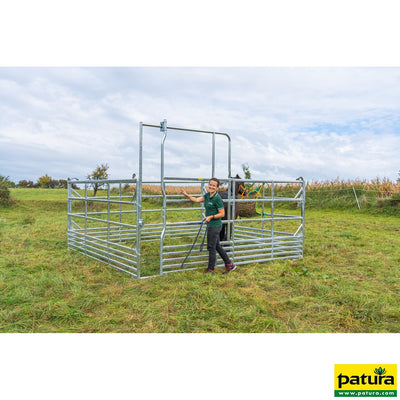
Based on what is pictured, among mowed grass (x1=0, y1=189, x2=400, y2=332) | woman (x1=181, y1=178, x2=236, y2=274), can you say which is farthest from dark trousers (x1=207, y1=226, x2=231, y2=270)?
mowed grass (x1=0, y1=189, x2=400, y2=332)

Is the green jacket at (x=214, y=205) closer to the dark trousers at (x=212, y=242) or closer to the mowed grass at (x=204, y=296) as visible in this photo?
the dark trousers at (x=212, y=242)

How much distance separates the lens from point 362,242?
26.7ft

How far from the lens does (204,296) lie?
4270 millimetres

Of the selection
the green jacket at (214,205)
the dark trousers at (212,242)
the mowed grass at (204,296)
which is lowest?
the mowed grass at (204,296)

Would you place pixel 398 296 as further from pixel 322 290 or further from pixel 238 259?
pixel 238 259

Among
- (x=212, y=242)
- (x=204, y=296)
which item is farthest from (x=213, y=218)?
(x=204, y=296)

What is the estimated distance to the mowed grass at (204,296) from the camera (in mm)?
3637

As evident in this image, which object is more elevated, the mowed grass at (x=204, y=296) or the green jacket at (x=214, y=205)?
the green jacket at (x=214, y=205)

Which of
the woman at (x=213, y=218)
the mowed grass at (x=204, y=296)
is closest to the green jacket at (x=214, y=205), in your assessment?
the woman at (x=213, y=218)

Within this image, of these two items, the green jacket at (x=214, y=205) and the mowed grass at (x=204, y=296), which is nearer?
the mowed grass at (x=204, y=296)

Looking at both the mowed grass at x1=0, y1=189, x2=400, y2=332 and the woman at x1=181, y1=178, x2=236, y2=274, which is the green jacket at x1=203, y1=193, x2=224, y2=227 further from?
the mowed grass at x1=0, y1=189, x2=400, y2=332

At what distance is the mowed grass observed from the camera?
364cm

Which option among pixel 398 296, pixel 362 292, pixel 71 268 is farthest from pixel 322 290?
pixel 71 268

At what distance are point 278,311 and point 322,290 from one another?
3.43 feet
